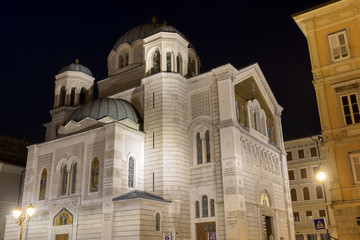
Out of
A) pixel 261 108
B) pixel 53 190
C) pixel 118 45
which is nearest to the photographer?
pixel 53 190

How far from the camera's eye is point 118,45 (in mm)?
41125

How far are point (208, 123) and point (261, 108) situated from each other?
312 inches

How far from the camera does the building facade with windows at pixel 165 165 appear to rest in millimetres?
26438

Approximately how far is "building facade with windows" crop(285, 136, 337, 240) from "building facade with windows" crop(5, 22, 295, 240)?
51.5 feet

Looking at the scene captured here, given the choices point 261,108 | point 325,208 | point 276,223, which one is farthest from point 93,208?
point 325,208

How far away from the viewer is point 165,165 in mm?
28484

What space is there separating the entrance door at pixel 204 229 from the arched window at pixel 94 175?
8.04 meters

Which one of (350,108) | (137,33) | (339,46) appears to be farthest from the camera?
(137,33)

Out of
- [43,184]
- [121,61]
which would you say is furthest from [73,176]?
[121,61]

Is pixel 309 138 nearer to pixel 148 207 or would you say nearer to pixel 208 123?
pixel 208 123

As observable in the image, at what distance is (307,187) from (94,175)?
32193 millimetres

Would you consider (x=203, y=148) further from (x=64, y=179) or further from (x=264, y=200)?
(x=64, y=179)

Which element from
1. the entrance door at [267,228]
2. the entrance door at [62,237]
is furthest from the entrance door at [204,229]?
the entrance door at [62,237]

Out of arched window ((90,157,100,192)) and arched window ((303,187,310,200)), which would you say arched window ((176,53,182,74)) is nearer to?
arched window ((90,157,100,192))
